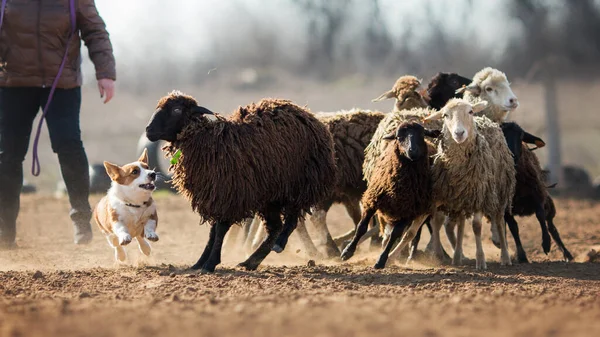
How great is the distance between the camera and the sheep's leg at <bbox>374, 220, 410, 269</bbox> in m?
8.35

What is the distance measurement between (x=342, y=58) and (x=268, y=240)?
18283 millimetres

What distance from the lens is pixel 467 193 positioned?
8672mm

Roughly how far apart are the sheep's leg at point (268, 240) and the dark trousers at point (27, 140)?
2104 mm

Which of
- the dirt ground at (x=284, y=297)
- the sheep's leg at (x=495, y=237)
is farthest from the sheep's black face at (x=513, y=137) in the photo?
the dirt ground at (x=284, y=297)

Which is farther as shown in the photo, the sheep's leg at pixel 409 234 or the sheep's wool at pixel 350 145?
the sheep's wool at pixel 350 145

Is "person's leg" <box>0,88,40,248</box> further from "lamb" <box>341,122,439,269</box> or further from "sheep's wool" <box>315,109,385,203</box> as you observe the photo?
"lamb" <box>341,122,439,269</box>

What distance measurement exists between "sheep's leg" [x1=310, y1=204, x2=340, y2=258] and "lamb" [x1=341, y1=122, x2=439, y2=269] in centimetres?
98

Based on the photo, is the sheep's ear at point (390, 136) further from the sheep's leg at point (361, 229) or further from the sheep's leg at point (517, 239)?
the sheep's leg at point (517, 239)

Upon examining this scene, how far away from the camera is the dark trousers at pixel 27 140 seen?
9.18 m

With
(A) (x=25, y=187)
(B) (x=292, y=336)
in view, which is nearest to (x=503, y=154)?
(B) (x=292, y=336)

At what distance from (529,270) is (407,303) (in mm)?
3138

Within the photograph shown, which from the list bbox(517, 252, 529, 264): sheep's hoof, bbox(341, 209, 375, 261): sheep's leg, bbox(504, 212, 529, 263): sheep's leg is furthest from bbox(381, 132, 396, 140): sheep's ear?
bbox(517, 252, 529, 264): sheep's hoof

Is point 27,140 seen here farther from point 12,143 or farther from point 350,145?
point 350,145

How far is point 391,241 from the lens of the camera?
27.7ft
